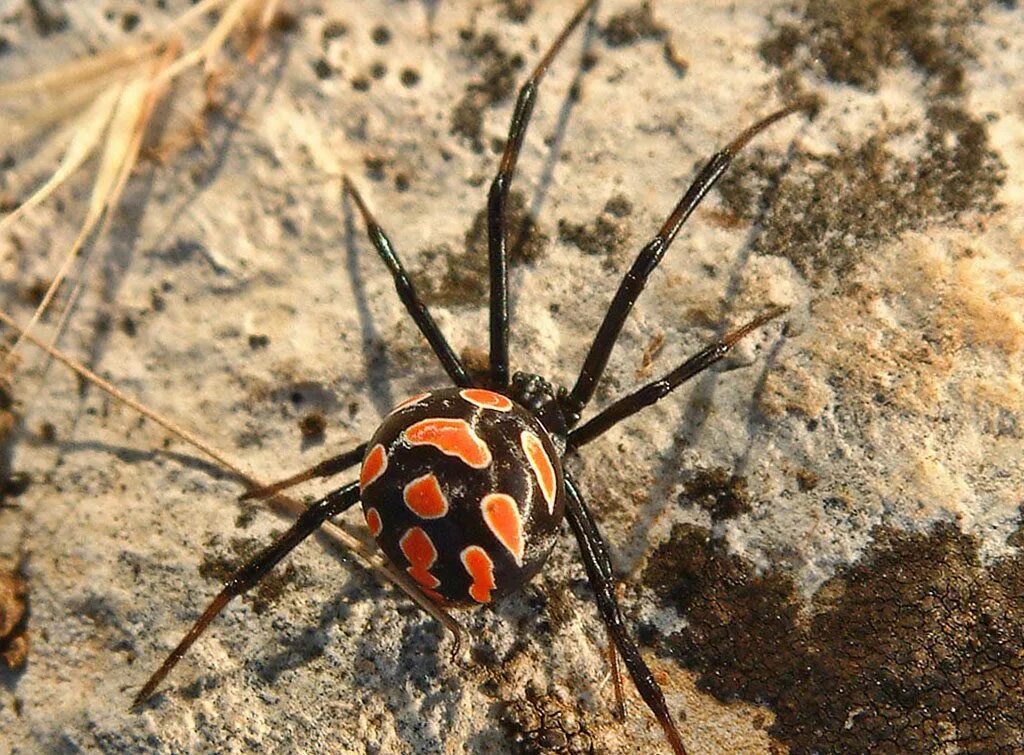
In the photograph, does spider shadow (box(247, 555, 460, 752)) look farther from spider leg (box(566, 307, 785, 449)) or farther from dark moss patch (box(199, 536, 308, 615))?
spider leg (box(566, 307, 785, 449))

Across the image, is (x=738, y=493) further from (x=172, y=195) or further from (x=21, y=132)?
(x=21, y=132)

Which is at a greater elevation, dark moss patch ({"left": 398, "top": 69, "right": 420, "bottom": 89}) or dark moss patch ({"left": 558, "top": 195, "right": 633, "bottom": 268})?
dark moss patch ({"left": 398, "top": 69, "right": 420, "bottom": 89})

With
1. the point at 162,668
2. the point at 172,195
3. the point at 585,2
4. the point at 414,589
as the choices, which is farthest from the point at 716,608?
the point at 172,195

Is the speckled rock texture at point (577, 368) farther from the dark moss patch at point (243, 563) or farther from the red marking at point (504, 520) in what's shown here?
the red marking at point (504, 520)

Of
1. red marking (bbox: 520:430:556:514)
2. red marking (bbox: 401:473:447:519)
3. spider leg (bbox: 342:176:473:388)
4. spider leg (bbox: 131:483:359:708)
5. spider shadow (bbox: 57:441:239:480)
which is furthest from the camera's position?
spider shadow (bbox: 57:441:239:480)

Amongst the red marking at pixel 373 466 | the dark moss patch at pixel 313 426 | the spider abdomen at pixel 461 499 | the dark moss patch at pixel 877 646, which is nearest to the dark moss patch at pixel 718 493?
the dark moss patch at pixel 877 646

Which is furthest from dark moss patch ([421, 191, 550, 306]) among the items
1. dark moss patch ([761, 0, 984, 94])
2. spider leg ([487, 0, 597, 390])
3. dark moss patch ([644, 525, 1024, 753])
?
dark moss patch ([644, 525, 1024, 753])

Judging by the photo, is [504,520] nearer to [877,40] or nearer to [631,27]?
[631,27]

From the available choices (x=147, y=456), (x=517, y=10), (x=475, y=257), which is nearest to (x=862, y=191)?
(x=475, y=257)
